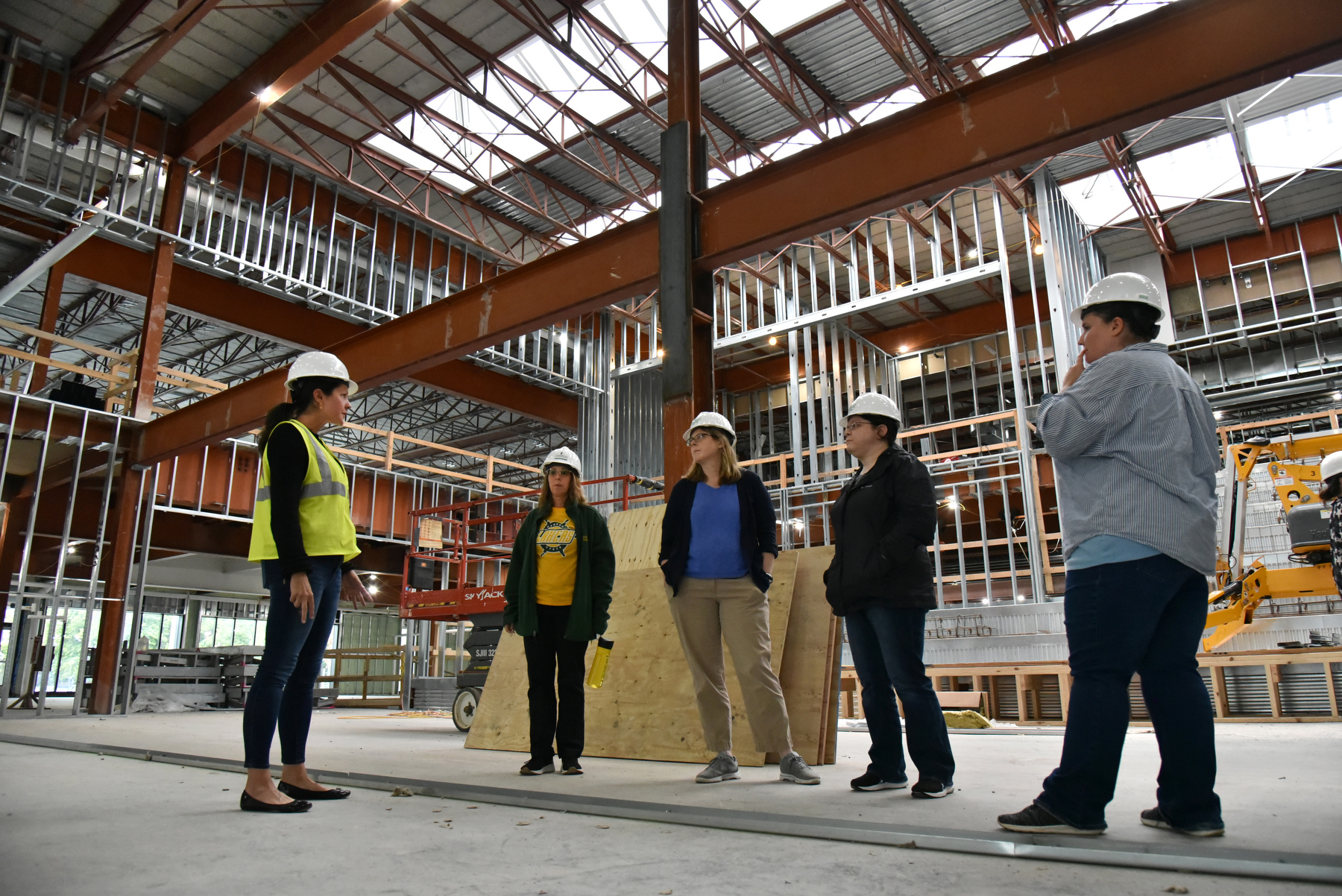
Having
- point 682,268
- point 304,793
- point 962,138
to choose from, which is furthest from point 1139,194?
point 304,793

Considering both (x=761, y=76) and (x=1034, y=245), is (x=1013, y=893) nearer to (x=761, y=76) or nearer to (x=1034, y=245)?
Answer: (x=761, y=76)

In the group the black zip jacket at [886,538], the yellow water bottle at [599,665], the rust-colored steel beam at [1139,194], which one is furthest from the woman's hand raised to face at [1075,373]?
the rust-colored steel beam at [1139,194]

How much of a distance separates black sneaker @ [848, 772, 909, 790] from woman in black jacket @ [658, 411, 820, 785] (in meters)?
0.45

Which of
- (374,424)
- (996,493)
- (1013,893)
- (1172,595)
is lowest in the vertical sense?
(1013,893)

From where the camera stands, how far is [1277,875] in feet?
6.61

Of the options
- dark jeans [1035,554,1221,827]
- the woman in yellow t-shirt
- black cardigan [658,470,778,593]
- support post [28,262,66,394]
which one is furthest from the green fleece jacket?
support post [28,262,66,394]

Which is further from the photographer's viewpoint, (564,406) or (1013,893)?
(564,406)

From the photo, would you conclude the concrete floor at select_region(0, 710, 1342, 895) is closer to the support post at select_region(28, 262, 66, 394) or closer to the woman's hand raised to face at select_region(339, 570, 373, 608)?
the woman's hand raised to face at select_region(339, 570, 373, 608)

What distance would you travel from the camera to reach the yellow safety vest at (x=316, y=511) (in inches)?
133

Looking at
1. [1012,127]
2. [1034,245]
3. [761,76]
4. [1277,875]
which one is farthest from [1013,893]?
[1034,245]

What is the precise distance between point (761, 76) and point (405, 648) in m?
11.2

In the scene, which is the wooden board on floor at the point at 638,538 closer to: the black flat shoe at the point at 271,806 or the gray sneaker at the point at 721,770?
the gray sneaker at the point at 721,770

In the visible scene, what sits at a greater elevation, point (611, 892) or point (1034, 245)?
point (1034, 245)

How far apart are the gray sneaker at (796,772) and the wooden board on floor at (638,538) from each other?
9.36 feet
